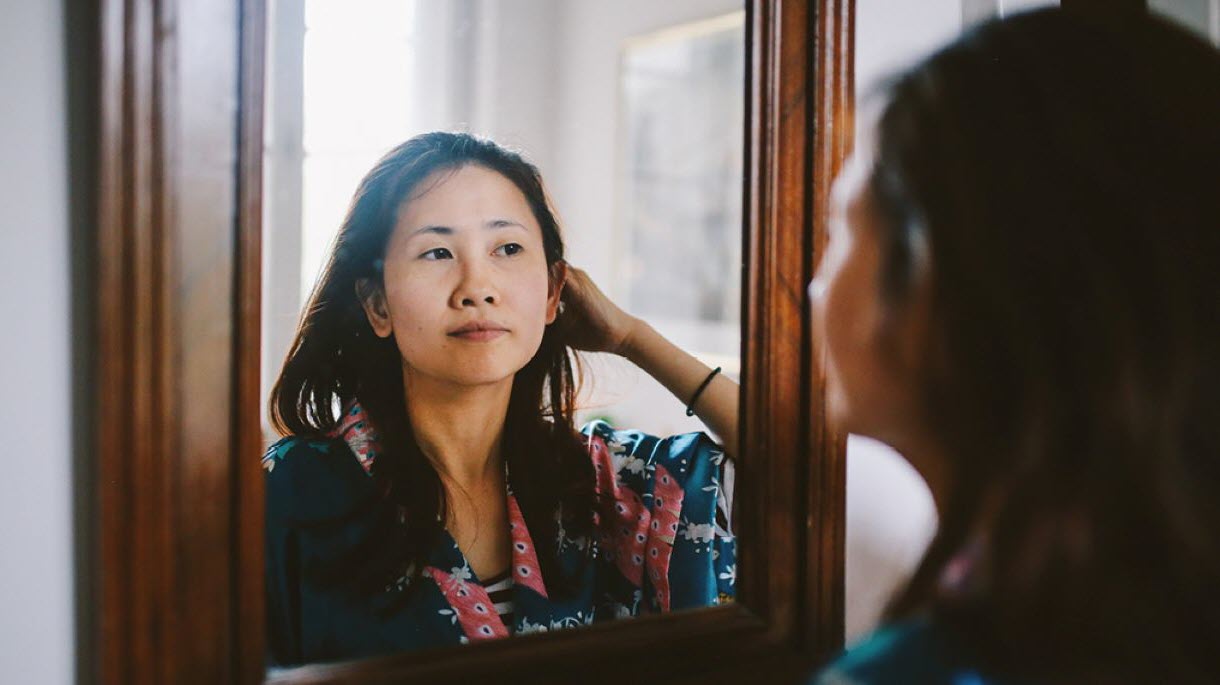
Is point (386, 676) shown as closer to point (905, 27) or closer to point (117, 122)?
point (117, 122)

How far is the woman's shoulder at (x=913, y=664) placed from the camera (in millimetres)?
455

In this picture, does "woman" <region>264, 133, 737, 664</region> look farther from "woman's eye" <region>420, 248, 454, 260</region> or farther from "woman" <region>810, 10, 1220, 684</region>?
"woman" <region>810, 10, 1220, 684</region>

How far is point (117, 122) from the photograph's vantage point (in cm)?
53

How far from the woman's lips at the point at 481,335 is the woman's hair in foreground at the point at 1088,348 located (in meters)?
0.31

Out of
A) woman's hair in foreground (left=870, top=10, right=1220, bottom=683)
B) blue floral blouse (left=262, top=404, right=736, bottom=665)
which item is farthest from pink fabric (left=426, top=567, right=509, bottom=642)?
woman's hair in foreground (left=870, top=10, right=1220, bottom=683)

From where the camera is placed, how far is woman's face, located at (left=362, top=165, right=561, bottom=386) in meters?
0.63

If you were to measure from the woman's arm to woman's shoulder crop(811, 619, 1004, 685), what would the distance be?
12.5 inches

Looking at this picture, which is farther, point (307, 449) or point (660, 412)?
point (660, 412)

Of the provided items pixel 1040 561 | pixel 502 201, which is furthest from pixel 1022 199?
pixel 502 201

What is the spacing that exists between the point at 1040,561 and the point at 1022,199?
0.57ft

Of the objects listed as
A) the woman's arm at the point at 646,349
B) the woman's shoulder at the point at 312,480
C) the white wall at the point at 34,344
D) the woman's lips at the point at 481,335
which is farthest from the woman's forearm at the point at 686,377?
the white wall at the point at 34,344

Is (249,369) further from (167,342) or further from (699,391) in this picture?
(699,391)

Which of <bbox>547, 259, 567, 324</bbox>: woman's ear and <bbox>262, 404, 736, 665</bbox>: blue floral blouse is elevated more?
<bbox>547, 259, 567, 324</bbox>: woman's ear

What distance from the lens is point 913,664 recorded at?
458 millimetres
